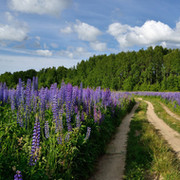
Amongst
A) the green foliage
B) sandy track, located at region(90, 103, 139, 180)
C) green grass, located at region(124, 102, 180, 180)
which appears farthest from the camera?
sandy track, located at region(90, 103, 139, 180)

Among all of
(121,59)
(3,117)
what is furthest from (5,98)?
(121,59)

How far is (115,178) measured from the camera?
4.69 m

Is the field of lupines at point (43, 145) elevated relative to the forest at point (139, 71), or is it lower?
lower

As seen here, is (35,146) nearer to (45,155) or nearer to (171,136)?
(45,155)

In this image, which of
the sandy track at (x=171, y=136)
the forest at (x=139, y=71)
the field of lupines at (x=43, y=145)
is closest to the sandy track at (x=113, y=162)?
the field of lupines at (x=43, y=145)

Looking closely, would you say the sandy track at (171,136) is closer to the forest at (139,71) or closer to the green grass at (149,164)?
the green grass at (149,164)

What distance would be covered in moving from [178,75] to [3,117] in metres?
42.5

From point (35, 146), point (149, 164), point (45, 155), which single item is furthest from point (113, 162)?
point (35, 146)

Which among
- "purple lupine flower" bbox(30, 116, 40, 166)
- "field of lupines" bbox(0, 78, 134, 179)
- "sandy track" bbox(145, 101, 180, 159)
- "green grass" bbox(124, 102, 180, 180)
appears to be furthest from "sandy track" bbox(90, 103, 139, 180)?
"purple lupine flower" bbox(30, 116, 40, 166)

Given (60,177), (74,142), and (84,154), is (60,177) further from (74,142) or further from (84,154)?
(84,154)

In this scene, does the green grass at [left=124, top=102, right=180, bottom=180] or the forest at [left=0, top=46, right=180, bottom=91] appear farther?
the forest at [left=0, top=46, right=180, bottom=91]

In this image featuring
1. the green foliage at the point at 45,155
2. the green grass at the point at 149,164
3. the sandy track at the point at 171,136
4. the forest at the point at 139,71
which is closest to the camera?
the green foliage at the point at 45,155

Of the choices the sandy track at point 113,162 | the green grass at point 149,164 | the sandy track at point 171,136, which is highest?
the green grass at point 149,164

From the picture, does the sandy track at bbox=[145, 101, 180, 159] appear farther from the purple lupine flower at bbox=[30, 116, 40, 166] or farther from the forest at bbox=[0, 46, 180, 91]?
the forest at bbox=[0, 46, 180, 91]
